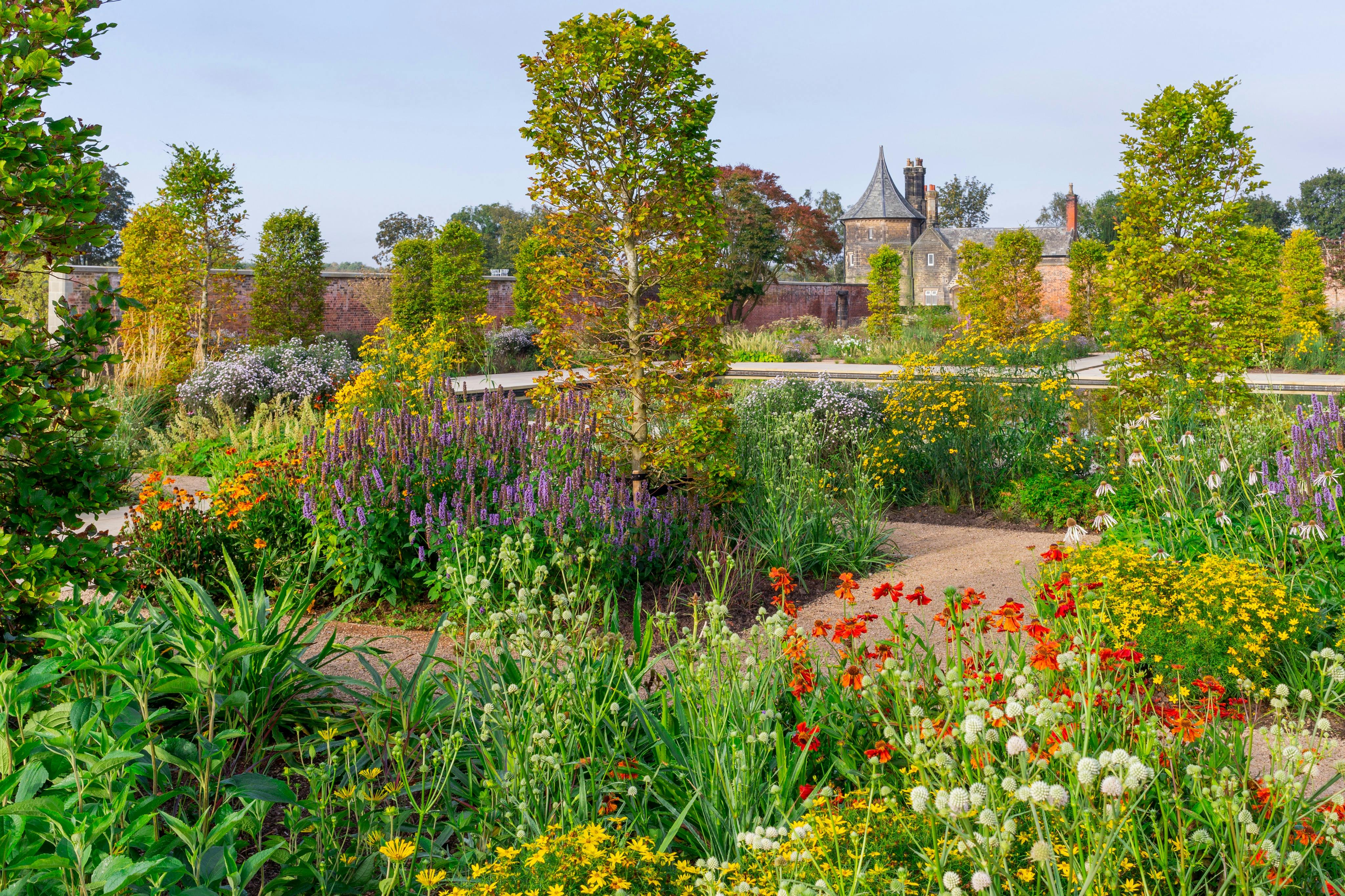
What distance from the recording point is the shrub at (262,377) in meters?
11.1

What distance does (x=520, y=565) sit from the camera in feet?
13.5

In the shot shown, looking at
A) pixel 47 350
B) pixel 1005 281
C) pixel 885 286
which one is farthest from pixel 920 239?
pixel 47 350

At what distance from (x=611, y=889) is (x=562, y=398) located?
4065 millimetres

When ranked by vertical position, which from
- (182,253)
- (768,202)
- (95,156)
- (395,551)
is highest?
(768,202)

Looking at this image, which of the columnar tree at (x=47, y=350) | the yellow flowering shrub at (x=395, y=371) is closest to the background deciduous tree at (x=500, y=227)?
the yellow flowering shrub at (x=395, y=371)

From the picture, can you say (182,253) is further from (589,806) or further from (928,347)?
(928,347)

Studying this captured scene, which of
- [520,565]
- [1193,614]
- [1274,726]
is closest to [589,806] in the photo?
[1274,726]

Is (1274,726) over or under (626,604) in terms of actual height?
over

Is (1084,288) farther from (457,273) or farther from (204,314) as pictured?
(204,314)

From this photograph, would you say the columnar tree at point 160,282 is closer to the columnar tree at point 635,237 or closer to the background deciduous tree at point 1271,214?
the columnar tree at point 635,237

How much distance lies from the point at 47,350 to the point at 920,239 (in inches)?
A: 1984

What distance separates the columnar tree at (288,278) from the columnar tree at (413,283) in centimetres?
169

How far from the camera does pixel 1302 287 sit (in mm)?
21375

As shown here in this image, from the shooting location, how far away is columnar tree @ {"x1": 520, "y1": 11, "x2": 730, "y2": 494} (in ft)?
17.5
